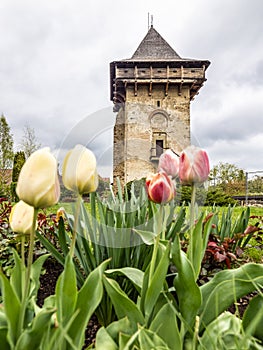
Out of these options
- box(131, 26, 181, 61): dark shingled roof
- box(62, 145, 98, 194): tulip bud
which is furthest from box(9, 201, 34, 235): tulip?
box(131, 26, 181, 61): dark shingled roof

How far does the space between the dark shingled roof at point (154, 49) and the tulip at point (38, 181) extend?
1478 centimetres

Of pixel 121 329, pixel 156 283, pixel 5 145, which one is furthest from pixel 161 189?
pixel 5 145

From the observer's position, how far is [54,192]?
1.75 ft

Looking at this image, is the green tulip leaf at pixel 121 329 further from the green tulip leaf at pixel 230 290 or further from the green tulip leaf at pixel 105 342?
the green tulip leaf at pixel 230 290

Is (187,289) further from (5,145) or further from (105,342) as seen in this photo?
(5,145)

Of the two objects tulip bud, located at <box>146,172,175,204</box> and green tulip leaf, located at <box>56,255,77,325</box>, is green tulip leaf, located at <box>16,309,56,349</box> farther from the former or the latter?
tulip bud, located at <box>146,172,175,204</box>

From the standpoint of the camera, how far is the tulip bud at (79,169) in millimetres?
601

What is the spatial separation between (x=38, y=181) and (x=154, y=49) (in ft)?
51.8

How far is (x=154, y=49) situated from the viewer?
15.2 metres

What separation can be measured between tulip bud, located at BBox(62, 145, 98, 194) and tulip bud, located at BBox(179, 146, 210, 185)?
23cm

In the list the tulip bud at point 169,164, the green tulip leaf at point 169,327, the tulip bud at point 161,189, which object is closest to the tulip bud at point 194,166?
the tulip bud at point 161,189

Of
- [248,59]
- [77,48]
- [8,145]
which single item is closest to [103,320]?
[77,48]

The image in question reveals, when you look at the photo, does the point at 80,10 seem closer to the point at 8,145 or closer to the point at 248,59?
the point at 248,59

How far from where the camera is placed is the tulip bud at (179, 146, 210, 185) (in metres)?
0.73
